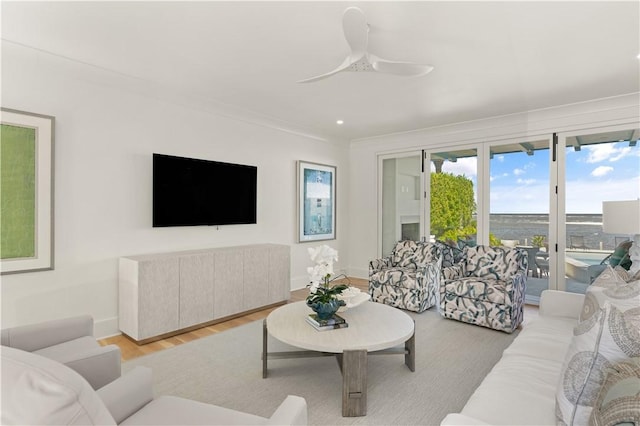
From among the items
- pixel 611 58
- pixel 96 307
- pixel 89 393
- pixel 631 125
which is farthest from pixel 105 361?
pixel 631 125

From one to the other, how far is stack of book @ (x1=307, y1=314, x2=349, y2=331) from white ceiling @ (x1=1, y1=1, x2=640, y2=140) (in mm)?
2021

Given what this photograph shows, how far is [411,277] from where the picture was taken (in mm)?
3980

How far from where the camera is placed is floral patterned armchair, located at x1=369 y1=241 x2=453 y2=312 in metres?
3.98

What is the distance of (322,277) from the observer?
7.97 ft

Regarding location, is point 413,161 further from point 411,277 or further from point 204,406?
point 204,406

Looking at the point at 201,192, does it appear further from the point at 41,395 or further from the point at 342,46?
the point at 41,395

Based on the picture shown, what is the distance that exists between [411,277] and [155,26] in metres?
Result: 3.43

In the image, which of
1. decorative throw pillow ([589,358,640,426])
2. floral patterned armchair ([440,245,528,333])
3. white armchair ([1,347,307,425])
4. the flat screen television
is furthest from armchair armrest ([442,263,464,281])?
Answer: white armchair ([1,347,307,425])

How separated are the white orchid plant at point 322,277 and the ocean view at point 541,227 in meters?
3.25

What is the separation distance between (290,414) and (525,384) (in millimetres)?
1100

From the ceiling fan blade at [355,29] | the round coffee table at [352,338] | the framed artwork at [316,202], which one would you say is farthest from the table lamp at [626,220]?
the framed artwork at [316,202]

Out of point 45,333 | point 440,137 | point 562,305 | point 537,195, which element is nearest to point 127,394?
point 45,333

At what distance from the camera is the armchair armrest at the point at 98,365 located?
5.53 feet

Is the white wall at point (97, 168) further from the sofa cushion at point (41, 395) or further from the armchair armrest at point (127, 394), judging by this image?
the sofa cushion at point (41, 395)
